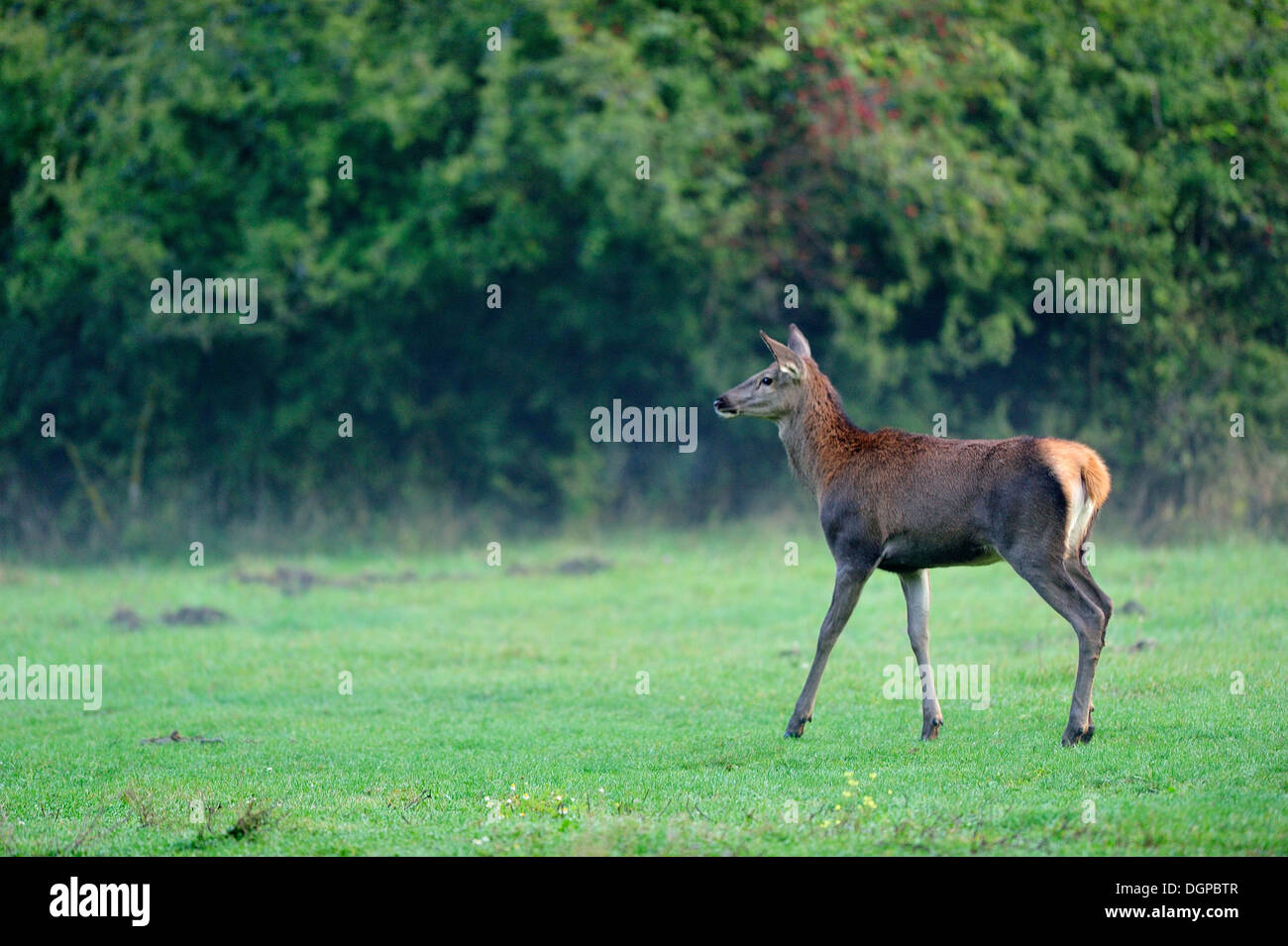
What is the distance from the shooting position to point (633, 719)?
34.1ft

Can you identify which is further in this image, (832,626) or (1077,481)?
(832,626)

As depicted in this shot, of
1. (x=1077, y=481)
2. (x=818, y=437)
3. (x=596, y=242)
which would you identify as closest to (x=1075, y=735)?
(x=1077, y=481)

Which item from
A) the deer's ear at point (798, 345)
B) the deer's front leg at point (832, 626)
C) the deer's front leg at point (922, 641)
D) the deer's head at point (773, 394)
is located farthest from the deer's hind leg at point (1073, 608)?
the deer's ear at point (798, 345)

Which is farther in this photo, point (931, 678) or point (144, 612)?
point (144, 612)

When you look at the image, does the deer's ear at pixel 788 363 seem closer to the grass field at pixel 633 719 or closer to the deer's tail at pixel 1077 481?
the deer's tail at pixel 1077 481

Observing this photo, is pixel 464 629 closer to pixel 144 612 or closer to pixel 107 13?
pixel 144 612

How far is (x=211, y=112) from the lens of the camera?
20.0m

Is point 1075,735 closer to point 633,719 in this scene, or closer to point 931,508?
point 931,508

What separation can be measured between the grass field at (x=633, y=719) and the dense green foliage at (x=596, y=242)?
3.09m

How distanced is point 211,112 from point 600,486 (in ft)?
22.8

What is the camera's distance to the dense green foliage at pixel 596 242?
61.5 ft

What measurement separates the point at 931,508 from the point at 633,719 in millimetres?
2632

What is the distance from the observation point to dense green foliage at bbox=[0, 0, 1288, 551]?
18.8m
